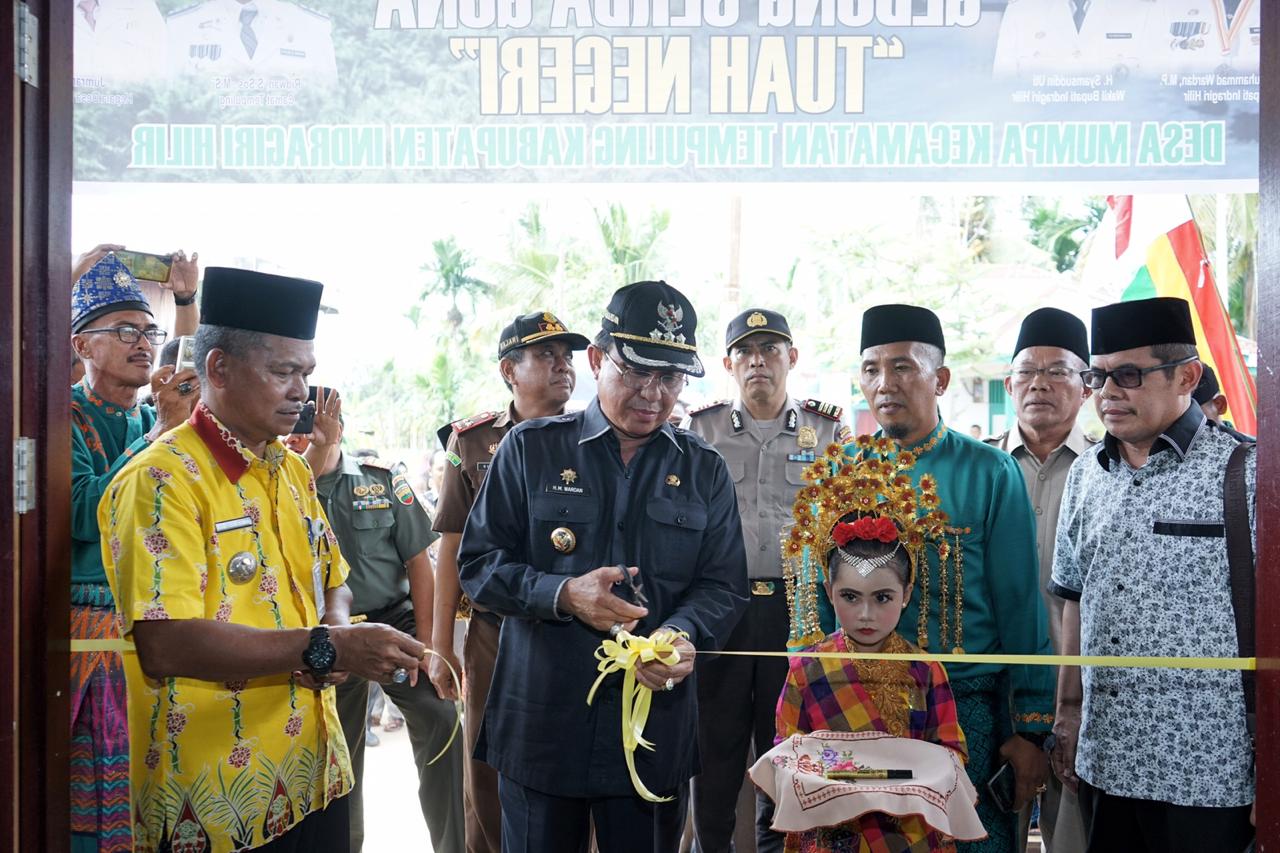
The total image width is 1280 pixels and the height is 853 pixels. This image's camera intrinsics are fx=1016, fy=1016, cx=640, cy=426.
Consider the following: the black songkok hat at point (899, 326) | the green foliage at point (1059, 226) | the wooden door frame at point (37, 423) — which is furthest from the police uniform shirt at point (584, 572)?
the green foliage at point (1059, 226)

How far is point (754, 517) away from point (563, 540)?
69.0 inches

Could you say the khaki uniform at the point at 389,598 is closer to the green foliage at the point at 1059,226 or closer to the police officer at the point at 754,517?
the police officer at the point at 754,517

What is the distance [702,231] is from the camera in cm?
2100

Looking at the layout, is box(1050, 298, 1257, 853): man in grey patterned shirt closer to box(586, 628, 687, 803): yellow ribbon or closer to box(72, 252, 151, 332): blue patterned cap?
box(586, 628, 687, 803): yellow ribbon

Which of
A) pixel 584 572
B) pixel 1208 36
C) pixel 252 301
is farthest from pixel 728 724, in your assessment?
pixel 1208 36

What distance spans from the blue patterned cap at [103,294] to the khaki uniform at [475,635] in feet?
4.27

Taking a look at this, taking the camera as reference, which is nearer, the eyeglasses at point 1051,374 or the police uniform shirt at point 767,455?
the eyeglasses at point 1051,374

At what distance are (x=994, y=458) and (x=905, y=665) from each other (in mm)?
745

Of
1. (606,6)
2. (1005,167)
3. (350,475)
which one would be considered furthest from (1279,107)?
(350,475)

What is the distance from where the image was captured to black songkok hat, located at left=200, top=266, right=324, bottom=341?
7.68ft

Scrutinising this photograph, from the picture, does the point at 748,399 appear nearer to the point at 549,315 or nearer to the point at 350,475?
the point at 549,315

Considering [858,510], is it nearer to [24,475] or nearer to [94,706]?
[24,475]

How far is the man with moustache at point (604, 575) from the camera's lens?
2.72m

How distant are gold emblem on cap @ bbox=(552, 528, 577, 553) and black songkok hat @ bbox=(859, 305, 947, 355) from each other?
1.32 m
